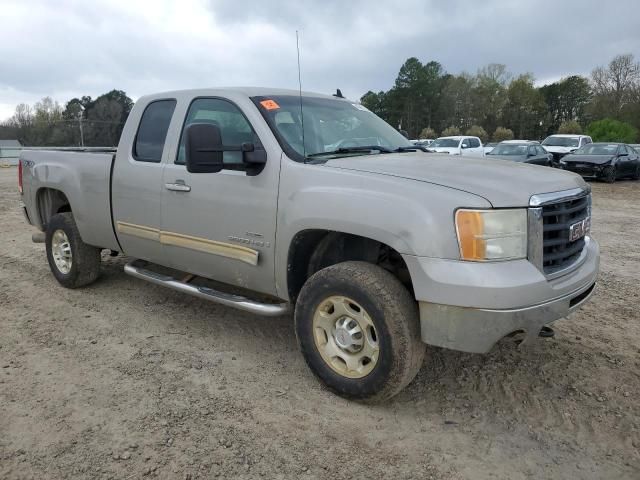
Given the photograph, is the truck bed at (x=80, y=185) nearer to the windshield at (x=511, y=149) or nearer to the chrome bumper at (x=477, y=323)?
the chrome bumper at (x=477, y=323)

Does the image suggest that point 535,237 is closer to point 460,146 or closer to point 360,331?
point 360,331

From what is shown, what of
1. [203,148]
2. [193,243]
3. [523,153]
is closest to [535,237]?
[203,148]

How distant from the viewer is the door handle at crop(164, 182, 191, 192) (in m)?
3.87

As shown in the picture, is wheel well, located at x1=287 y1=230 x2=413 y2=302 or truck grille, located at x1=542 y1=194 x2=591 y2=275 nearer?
truck grille, located at x1=542 y1=194 x2=591 y2=275

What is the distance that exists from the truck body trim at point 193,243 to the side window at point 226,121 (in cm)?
58

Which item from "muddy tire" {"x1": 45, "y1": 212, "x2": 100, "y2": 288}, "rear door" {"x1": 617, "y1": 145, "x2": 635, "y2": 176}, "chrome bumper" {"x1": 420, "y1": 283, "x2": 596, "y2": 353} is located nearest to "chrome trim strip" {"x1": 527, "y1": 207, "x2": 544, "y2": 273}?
"chrome bumper" {"x1": 420, "y1": 283, "x2": 596, "y2": 353}

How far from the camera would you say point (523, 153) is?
60.5 ft

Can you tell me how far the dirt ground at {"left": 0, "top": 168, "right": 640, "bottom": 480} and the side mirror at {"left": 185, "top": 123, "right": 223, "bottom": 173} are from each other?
1.43 m

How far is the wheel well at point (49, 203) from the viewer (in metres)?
5.45

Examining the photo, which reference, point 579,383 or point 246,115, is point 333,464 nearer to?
point 579,383

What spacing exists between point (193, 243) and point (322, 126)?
4.32 ft

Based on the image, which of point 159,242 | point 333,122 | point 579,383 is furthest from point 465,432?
point 159,242

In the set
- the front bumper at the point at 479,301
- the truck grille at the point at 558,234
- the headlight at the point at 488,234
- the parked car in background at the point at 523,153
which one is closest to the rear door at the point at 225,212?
the front bumper at the point at 479,301

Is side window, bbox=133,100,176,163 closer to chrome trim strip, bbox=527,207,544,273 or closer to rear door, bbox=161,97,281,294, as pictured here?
rear door, bbox=161,97,281,294
